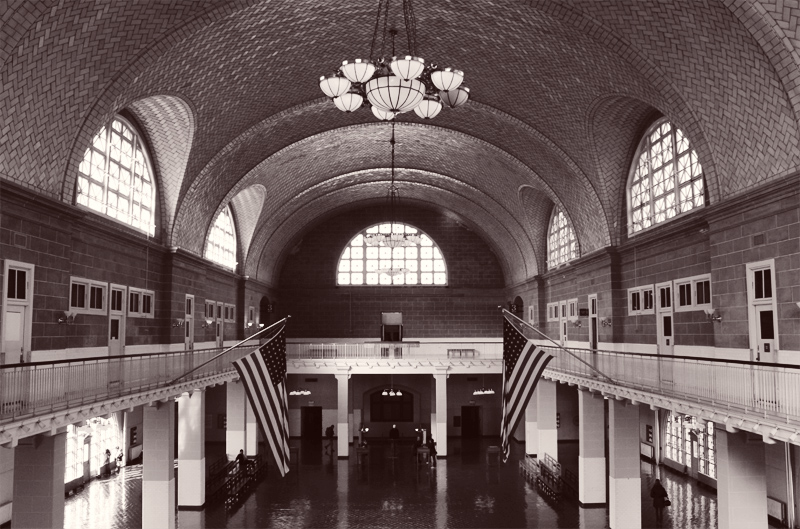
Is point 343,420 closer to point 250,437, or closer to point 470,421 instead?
point 250,437

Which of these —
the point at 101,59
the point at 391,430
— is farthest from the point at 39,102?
the point at 391,430

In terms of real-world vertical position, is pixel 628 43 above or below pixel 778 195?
above

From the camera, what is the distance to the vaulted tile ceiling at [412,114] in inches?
512

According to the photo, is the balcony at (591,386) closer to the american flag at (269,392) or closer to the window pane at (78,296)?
the window pane at (78,296)

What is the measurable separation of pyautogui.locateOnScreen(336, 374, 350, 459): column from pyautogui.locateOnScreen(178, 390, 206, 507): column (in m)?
9.42

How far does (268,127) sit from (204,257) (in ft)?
18.5

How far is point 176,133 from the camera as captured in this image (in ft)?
67.9

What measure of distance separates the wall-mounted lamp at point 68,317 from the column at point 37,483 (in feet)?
8.74

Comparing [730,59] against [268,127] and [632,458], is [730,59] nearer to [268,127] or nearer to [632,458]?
[632,458]

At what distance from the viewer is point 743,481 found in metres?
14.0

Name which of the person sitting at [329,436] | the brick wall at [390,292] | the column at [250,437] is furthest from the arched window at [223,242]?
the person sitting at [329,436]

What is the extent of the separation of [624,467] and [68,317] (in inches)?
572

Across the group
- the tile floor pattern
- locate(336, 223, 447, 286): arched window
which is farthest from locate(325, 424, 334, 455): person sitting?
locate(336, 223, 447, 286): arched window

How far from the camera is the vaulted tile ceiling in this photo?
13.0 metres
